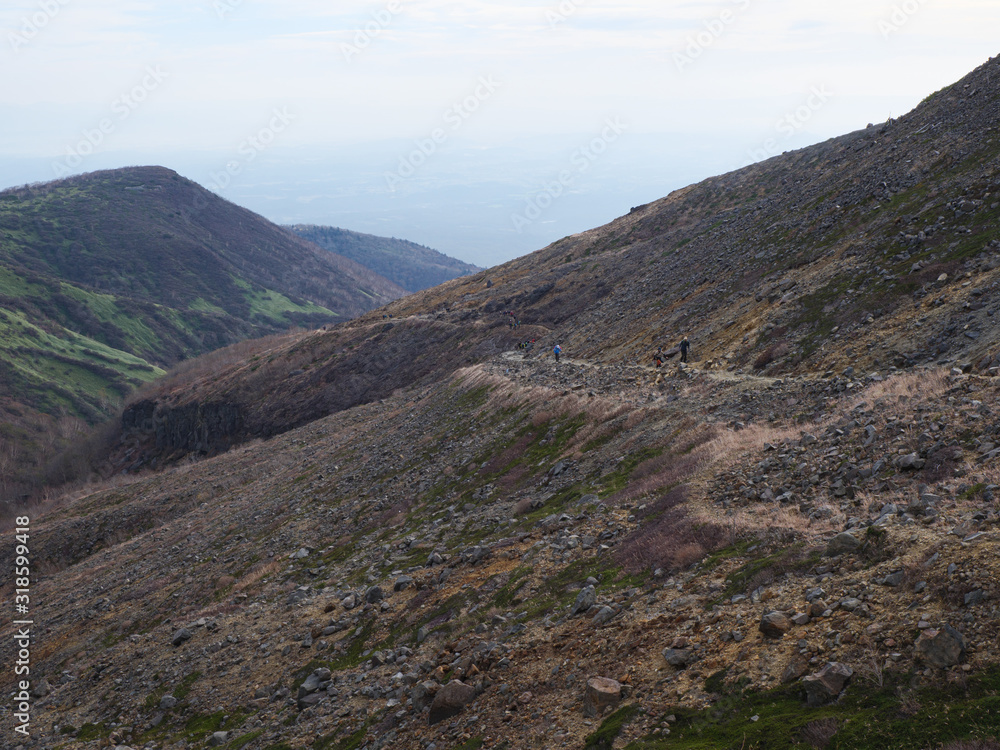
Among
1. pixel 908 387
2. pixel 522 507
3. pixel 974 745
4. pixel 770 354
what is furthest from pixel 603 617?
pixel 770 354

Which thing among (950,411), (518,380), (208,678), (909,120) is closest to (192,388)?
(518,380)

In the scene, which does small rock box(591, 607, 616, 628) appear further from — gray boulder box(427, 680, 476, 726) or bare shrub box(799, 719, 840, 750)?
bare shrub box(799, 719, 840, 750)

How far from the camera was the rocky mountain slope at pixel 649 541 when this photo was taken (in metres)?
9.85

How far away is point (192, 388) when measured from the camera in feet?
354

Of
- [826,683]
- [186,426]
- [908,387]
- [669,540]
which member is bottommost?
[826,683]

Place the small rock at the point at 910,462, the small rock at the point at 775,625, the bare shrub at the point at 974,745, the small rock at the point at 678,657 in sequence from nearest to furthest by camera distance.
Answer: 1. the bare shrub at the point at 974,745
2. the small rock at the point at 775,625
3. the small rock at the point at 678,657
4. the small rock at the point at 910,462

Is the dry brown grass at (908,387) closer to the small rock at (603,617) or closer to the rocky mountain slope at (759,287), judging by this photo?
the rocky mountain slope at (759,287)

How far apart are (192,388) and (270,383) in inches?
866

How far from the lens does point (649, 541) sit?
1605 centimetres

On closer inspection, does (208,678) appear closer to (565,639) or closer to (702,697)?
(565,639)

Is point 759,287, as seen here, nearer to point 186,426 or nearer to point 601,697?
point 601,697

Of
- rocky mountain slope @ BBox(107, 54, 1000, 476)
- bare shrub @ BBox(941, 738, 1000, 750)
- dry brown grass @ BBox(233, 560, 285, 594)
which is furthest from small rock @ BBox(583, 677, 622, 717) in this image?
dry brown grass @ BBox(233, 560, 285, 594)

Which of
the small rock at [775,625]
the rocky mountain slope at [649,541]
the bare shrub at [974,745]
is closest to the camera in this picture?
the bare shrub at [974,745]

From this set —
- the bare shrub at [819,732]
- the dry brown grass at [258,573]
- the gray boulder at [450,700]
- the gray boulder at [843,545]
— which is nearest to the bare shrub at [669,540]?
the gray boulder at [843,545]
